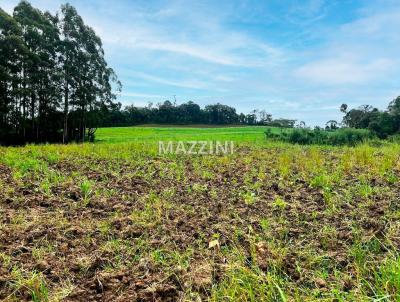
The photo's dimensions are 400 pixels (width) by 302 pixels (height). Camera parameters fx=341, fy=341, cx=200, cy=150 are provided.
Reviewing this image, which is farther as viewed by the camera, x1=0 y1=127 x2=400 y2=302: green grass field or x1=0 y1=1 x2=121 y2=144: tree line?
x1=0 y1=1 x2=121 y2=144: tree line

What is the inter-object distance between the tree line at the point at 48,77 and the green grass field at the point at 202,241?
1978 cm

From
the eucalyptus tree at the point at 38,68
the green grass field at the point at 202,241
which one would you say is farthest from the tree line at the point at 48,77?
the green grass field at the point at 202,241

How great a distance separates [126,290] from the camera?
7.31ft

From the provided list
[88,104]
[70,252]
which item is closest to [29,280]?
[70,252]

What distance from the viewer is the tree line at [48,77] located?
22109mm

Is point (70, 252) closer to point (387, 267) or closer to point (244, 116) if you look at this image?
point (387, 267)

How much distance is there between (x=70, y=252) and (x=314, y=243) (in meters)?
2.07

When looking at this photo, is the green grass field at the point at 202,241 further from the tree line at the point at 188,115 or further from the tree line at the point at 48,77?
the tree line at the point at 188,115

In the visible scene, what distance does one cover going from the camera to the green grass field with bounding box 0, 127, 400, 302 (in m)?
2.19

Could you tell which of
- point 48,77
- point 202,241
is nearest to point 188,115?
point 48,77

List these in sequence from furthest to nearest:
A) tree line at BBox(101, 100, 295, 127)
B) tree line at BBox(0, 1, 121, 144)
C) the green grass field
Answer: tree line at BBox(101, 100, 295, 127) → tree line at BBox(0, 1, 121, 144) → the green grass field

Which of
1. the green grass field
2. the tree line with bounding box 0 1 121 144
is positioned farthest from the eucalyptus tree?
the green grass field

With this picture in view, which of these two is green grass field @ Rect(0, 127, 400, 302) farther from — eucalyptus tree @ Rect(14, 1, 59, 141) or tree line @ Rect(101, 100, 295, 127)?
tree line @ Rect(101, 100, 295, 127)

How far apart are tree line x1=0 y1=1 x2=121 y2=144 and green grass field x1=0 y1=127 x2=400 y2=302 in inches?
779
